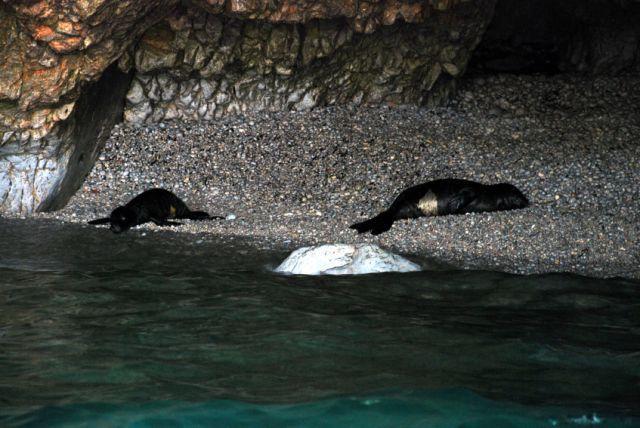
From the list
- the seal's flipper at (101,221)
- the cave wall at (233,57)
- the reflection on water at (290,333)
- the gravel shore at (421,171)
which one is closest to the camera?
the reflection on water at (290,333)

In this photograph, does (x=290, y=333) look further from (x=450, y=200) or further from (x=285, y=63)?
(x=285, y=63)

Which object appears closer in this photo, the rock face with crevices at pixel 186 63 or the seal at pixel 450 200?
the rock face with crevices at pixel 186 63

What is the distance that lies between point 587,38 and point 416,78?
3.66 metres

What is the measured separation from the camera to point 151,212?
976 centimetres

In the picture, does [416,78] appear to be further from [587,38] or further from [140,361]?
[140,361]

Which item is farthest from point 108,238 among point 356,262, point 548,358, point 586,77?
point 586,77

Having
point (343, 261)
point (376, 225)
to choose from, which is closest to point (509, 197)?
point (376, 225)

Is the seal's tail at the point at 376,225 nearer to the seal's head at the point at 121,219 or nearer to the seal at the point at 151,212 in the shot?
the seal at the point at 151,212

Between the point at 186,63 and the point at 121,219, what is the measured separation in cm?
300

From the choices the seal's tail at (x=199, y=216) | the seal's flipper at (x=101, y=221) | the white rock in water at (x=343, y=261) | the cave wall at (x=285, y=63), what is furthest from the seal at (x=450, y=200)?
the cave wall at (x=285, y=63)

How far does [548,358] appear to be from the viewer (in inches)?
204

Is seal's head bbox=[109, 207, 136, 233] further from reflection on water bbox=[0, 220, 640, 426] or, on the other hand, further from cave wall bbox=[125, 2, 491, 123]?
cave wall bbox=[125, 2, 491, 123]

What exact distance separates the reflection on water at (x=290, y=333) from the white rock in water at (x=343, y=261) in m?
0.21

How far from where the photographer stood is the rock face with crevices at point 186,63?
9.32 m
